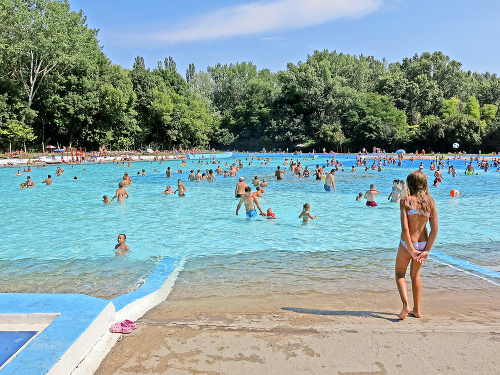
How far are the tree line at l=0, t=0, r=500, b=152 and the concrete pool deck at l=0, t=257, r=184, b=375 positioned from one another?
43.5 meters

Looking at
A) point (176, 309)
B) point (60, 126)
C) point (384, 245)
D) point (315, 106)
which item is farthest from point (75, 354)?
point (315, 106)

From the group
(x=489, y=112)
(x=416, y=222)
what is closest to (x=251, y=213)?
(x=416, y=222)

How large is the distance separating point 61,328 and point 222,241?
6938 millimetres

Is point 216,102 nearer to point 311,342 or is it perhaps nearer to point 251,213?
point 251,213

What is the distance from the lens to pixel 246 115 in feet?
230

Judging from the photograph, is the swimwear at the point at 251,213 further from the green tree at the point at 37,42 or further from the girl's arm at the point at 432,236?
the green tree at the point at 37,42

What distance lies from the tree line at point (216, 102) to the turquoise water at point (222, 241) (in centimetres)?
3135

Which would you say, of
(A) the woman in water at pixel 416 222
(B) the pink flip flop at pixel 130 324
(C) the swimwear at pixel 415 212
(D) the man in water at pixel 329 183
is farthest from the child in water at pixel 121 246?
(D) the man in water at pixel 329 183

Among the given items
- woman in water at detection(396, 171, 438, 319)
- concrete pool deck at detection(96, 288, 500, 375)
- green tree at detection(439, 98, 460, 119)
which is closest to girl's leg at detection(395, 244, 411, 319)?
woman in water at detection(396, 171, 438, 319)

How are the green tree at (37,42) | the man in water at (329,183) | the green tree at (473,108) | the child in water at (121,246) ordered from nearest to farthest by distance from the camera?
1. the child in water at (121,246)
2. the man in water at (329,183)
3. the green tree at (37,42)
4. the green tree at (473,108)

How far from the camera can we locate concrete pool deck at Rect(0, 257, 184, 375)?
3068 mm

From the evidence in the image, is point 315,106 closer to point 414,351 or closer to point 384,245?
point 384,245

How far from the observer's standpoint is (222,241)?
34.2 feet

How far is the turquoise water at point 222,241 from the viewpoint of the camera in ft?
23.6
